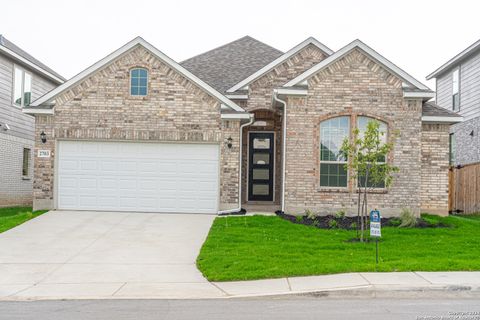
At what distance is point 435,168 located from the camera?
58.7 ft

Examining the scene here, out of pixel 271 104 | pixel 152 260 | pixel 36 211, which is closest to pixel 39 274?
pixel 152 260

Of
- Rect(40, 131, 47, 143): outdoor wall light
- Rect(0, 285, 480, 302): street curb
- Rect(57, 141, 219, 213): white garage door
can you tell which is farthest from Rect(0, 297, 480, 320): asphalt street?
Rect(40, 131, 47, 143): outdoor wall light

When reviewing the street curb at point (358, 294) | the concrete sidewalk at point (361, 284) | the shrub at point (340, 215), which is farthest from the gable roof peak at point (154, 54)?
the street curb at point (358, 294)

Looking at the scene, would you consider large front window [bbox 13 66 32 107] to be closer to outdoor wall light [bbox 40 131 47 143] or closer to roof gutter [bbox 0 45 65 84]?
roof gutter [bbox 0 45 65 84]

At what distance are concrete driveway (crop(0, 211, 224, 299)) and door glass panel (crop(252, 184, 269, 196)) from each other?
3647 millimetres

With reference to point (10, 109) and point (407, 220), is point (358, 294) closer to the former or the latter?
point (407, 220)

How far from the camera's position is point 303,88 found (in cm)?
1666

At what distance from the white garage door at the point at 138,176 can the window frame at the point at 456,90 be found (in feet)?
45.2

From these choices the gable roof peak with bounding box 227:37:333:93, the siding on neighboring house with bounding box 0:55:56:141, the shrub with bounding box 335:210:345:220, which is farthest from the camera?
the siding on neighboring house with bounding box 0:55:56:141

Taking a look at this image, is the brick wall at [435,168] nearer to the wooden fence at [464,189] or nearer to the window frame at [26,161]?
the wooden fence at [464,189]

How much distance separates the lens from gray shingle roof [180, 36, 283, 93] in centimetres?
2122

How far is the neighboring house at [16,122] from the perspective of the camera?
2159 cm

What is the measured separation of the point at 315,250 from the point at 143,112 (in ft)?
25.9

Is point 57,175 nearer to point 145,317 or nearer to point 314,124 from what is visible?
point 314,124
